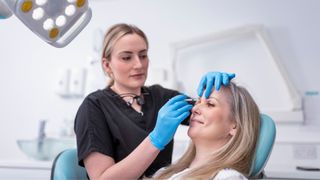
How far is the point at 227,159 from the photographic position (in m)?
1.07

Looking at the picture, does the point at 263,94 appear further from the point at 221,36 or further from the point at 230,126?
the point at 230,126

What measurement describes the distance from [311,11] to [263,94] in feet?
2.03

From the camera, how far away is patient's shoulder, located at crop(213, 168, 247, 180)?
3.10ft

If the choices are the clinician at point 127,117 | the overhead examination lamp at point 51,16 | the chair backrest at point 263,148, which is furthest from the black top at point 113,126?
the overhead examination lamp at point 51,16

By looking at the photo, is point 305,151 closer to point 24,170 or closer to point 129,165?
point 129,165

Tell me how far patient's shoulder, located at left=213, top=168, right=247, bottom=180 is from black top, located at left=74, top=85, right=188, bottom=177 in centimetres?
34

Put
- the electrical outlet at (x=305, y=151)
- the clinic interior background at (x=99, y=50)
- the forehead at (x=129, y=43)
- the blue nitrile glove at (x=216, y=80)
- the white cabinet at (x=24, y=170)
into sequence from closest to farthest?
1. the blue nitrile glove at (x=216, y=80)
2. the forehead at (x=129, y=43)
3. the white cabinet at (x=24, y=170)
4. the electrical outlet at (x=305, y=151)
5. the clinic interior background at (x=99, y=50)

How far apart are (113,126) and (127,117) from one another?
78 millimetres

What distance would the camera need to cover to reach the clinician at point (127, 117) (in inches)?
41.2

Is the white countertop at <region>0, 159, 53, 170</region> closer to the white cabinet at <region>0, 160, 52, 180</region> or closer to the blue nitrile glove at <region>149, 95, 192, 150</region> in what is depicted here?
the white cabinet at <region>0, 160, 52, 180</region>

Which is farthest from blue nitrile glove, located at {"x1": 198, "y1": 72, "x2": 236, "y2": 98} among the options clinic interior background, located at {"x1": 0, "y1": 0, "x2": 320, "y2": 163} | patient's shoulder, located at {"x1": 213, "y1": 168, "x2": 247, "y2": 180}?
clinic interior background, located at {"x1": 0, "y1": 0, "x2": 320, "y2": 163}

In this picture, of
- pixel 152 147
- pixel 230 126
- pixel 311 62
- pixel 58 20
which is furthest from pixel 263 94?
pixel 58 20

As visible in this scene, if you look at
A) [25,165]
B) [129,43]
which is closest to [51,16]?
[129,43]

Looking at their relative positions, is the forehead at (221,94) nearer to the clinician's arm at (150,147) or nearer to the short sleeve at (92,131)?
the clinician's arm at (150,147)
